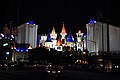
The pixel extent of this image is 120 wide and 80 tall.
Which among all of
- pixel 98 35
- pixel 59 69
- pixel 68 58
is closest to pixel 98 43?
pixel 98 35

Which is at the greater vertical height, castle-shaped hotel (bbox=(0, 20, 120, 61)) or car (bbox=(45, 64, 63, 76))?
castle-shaped hotel (bbox=(0, 20, 120, 61))

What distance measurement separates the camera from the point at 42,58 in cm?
10500

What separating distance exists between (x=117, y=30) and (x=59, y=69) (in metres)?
123

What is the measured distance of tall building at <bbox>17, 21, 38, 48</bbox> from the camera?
173 metres

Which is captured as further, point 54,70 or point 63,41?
point 63,41

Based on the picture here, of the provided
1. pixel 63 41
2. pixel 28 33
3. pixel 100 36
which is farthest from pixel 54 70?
pixel 63 41

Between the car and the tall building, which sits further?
the tall building

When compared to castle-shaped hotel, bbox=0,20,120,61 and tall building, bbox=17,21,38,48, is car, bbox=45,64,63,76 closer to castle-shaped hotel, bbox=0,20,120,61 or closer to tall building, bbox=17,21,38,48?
castle-shaped hotel, bbox=0,20,120,61

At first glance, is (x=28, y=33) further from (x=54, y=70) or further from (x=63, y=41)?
(x=54, y=70)

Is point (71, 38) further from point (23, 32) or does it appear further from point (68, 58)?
point (68, 58)

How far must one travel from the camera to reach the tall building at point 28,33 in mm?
172938

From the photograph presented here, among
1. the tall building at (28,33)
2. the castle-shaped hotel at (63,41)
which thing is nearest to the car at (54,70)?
the castle-shaped hotel at (63,41)

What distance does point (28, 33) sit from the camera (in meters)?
175

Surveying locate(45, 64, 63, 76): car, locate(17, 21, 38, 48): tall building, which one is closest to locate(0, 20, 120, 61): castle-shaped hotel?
locate(17, 21, 38, 48): tall building
